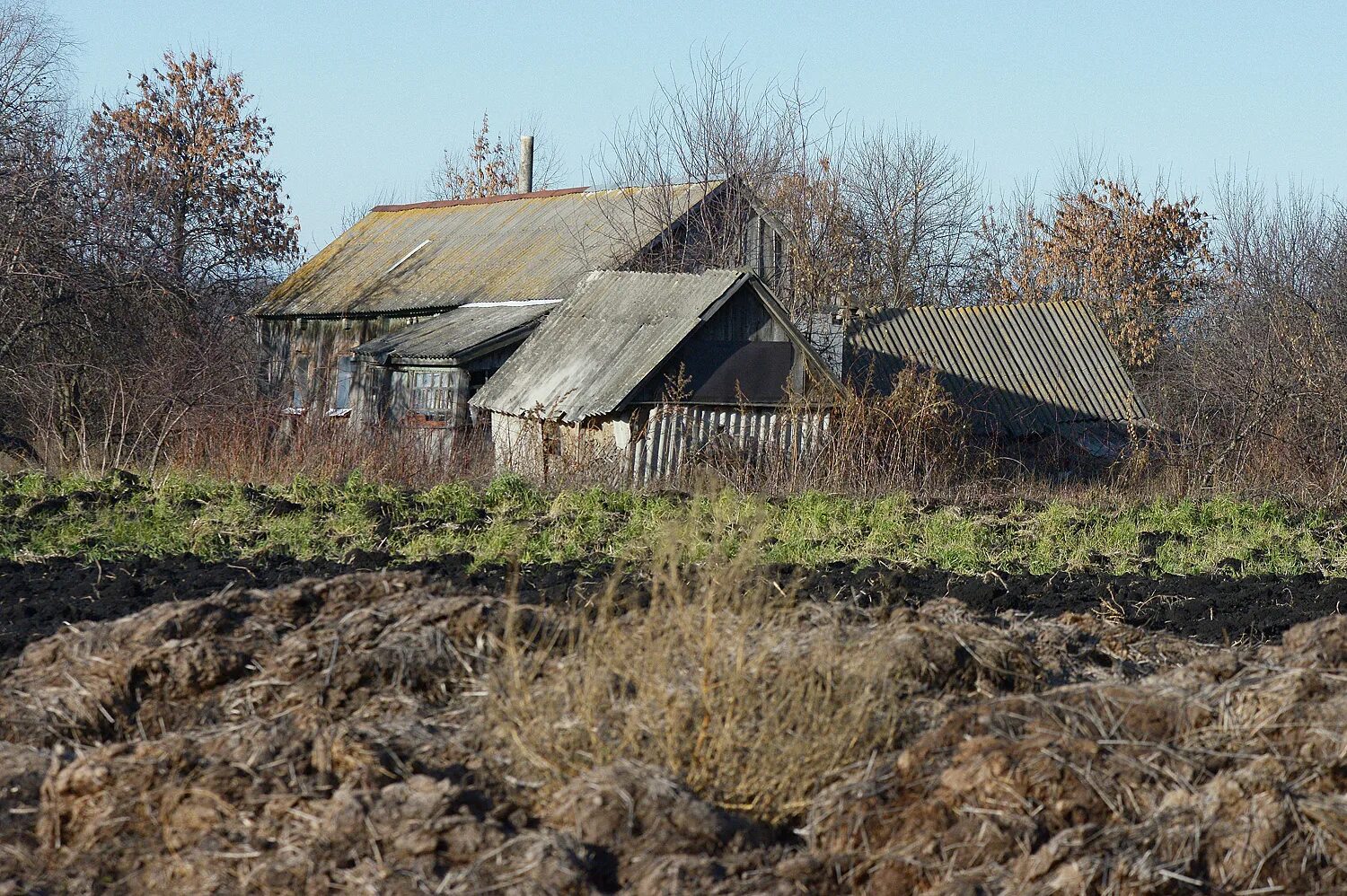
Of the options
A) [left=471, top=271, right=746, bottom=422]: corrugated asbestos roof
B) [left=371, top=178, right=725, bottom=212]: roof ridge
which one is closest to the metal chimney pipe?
[left=371, top=178, right=725, bottom=212]: roof ridge

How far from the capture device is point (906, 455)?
54.3ft

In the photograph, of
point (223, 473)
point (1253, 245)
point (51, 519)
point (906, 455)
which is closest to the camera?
point (51, 519)

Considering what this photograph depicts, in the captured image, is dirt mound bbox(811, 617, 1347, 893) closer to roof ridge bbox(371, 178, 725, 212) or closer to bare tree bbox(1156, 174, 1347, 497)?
bare tree bbox(1156, 174, 1347, 497)

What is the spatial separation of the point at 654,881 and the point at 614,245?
2224 cm

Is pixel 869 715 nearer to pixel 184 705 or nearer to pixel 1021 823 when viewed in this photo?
pixel 1021 823

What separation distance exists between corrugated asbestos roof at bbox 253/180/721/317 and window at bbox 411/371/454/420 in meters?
2.44

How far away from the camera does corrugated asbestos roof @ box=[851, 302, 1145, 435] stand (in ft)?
75.5

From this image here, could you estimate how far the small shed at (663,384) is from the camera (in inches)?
666

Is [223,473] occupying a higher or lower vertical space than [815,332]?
lower

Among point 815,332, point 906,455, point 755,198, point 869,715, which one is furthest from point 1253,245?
point 869,715

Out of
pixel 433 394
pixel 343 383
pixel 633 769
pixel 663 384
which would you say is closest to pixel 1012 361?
pixel 663 384

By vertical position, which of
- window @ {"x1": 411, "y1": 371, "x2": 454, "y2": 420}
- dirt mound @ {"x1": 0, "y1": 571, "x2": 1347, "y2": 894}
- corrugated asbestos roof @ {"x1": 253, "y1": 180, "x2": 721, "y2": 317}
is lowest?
dirt mound @ {"x1": 0, "y1": 571, "x2": 1347, "y2": 894}

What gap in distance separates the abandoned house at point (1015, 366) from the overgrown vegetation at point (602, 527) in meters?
9.09

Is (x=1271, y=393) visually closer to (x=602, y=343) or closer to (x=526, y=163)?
(x=602, y=343)
